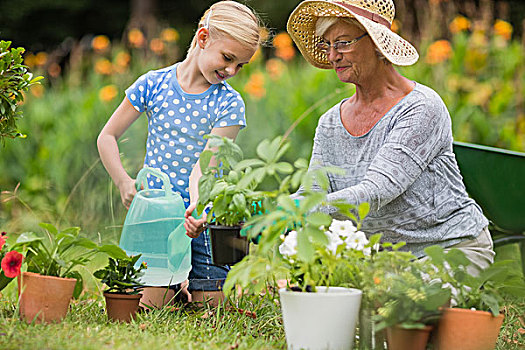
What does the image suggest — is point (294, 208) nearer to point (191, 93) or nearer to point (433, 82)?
point (191, 93)

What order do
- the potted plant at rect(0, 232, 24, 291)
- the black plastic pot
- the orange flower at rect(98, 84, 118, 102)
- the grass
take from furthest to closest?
the orange flower at rect(98, 84, 118, 102), the black plastic pot, the potted plant at rect(0, 232, 24, 291), the grass

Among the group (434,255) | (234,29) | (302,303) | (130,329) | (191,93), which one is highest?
(234,29)

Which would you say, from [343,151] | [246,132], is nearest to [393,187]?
[343,151]

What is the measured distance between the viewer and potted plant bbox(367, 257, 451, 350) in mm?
1603

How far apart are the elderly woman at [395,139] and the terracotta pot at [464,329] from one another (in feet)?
A: 1.75

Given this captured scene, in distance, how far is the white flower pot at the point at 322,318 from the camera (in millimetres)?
1640

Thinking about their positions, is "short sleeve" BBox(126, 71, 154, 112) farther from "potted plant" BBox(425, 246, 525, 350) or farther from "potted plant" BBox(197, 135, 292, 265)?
"potted plant" BBox(425, 246, 525, 350)

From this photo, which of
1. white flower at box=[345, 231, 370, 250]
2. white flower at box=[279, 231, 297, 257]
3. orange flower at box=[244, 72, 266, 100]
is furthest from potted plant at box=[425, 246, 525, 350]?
orange flower at box=[244, 72, 266, 100]

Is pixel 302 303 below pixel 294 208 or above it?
below

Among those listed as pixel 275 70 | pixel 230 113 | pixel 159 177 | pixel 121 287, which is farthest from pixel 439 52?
pixel 121 287

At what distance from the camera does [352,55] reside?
221 cm

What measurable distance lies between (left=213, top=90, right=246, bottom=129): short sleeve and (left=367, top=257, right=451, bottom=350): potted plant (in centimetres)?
104

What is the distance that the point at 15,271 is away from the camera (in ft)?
6.17

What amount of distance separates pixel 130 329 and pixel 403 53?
136 centimetres
